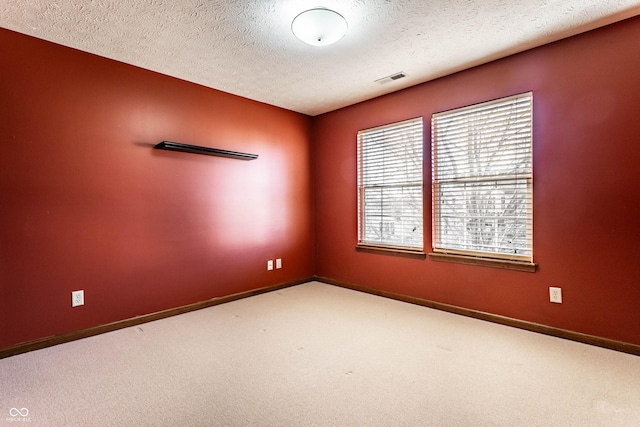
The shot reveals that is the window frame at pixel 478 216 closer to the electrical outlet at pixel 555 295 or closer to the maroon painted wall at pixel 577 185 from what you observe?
the maroon painted wall at pixel 577 185

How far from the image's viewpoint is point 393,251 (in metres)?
3.93

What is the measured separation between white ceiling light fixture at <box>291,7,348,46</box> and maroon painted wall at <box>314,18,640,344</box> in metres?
1.65

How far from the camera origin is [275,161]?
14.4ft

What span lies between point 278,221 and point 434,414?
3.13 m

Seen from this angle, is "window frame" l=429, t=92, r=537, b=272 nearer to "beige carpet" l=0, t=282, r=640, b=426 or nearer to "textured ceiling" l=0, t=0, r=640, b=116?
"textured ceiling" l=0, t=0, r=640, b=116

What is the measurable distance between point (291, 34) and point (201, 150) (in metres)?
1.64

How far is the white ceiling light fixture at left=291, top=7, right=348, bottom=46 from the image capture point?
7.27 ft

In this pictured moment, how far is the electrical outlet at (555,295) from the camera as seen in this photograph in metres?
2.74

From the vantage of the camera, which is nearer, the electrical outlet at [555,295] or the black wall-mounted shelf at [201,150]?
the electrical outlet at [555,295]

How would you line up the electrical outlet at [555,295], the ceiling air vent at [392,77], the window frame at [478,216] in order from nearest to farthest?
the electrical outlet at [555,295]
the window frame at [478,216]
the ceiling air vent at [392,77]

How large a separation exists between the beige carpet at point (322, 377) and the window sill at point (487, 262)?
0.56m

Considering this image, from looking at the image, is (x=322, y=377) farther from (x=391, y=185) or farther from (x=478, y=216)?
(x=391, y=185)

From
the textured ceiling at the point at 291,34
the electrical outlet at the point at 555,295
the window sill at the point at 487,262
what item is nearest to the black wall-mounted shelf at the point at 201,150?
the textured ceiling at the point at 291,34

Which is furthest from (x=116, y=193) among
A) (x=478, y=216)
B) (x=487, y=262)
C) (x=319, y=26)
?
(x=487, y=262)
